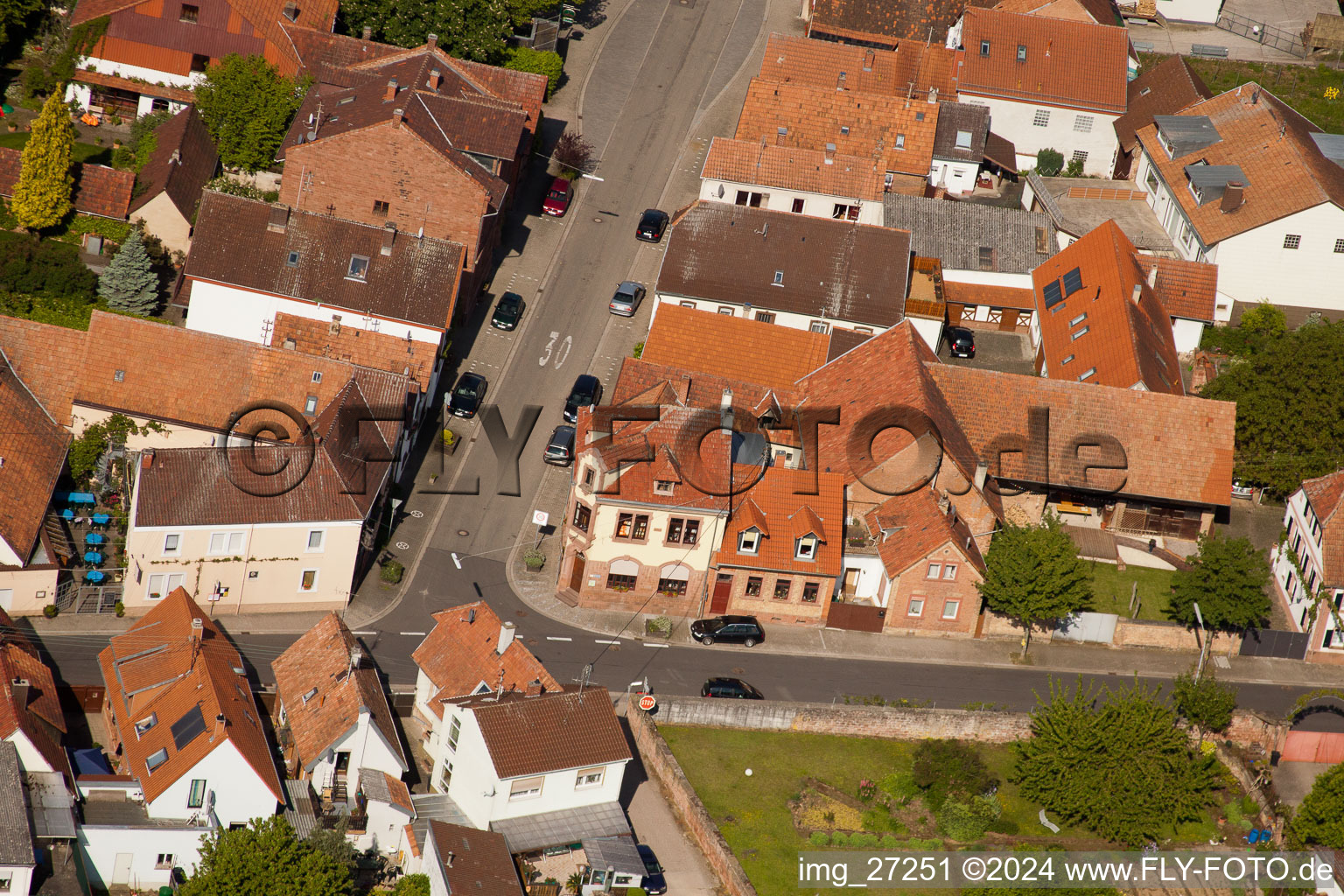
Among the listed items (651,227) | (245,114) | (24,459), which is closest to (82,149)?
(245,114)

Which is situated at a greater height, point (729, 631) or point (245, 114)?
point (245, 114)

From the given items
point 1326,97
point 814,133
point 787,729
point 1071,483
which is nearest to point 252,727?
point 787,729

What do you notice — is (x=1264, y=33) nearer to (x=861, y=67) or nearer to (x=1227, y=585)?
(x=861, y=67)

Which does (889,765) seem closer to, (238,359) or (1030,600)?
(1030,600)

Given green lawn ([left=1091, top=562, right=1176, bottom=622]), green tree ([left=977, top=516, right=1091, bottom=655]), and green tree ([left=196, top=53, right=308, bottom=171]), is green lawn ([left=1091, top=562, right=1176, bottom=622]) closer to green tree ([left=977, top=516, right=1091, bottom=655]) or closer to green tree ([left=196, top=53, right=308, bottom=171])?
green tree ([left=977, top=516, right=1091, bottom=655])

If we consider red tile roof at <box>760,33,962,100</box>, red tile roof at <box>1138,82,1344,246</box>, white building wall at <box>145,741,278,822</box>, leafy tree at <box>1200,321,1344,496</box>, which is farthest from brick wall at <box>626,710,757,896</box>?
red tile roof at <box>760,33,962,100</box>

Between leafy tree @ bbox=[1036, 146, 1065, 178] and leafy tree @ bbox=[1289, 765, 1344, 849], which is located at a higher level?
leafy tree @ bbox=[1036, 146, 1065, 178]
